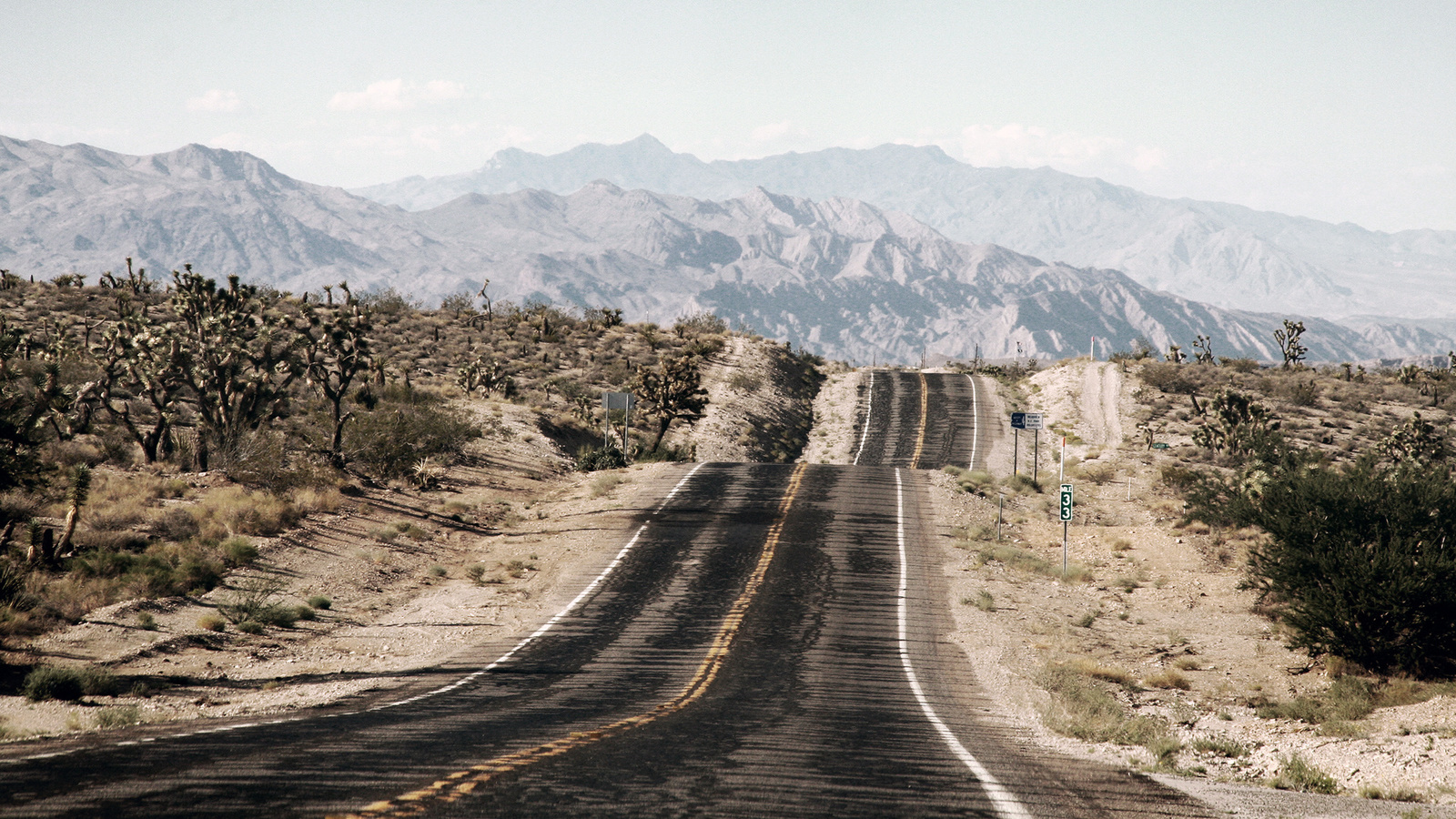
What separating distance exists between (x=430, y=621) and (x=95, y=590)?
6.26 metres

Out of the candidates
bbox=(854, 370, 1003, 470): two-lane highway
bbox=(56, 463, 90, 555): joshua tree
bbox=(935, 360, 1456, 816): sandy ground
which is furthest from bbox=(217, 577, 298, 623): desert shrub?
bbox=(854, 370, 1003, 470): two-lane highway

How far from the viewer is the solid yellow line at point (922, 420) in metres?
52.7

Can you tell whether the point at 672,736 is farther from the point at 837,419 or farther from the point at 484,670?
the point at 837,419

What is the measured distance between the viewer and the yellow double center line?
26.2 ft

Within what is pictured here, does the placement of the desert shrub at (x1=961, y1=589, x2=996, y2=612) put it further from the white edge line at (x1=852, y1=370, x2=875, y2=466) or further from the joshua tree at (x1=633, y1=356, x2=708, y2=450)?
the white edge line at (x1=852, y1=370, x2=875, y2=466)

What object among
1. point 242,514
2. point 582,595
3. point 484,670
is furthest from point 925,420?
point 484,670

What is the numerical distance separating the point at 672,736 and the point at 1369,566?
13.2 metres

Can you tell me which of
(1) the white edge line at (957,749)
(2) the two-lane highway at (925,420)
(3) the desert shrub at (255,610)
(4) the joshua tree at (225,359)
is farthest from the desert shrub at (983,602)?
(2) the two-lane highway at (925,420)

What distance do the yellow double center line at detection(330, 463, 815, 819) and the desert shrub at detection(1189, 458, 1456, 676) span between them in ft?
35.3

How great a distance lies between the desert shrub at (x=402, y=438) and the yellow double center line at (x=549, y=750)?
1675 centimetres

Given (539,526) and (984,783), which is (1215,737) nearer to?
(984,783)

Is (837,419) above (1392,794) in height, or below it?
above

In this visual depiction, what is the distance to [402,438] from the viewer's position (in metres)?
35.7

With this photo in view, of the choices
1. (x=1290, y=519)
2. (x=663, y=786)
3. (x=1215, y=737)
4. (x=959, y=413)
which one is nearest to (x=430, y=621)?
(x=663, y=786)
